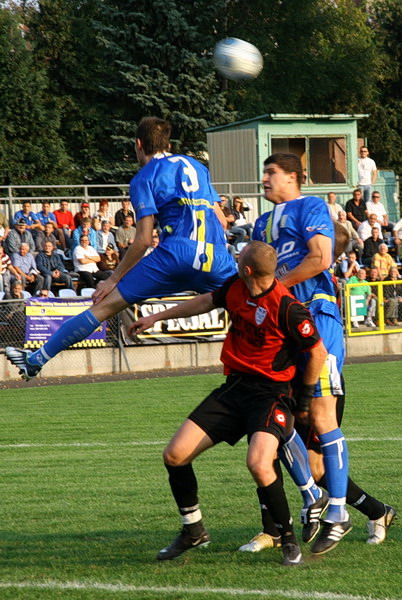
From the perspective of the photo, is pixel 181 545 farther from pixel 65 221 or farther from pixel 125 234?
pixel 65 221

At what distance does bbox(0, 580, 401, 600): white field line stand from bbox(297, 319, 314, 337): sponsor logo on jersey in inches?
52.7

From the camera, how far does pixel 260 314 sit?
5.80 metres

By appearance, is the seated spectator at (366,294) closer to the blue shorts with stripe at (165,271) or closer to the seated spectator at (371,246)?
the seated spectator at (371,246)

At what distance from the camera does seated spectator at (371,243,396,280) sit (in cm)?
2358

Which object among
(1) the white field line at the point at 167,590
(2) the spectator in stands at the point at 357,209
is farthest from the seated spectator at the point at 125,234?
(1) the white field line at the point at 167,590

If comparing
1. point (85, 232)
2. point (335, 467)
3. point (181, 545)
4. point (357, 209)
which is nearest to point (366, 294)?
point (357, 209)

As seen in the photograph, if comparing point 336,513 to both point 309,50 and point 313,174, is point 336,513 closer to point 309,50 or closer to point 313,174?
Result: point 313,174

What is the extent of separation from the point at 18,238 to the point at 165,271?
1413 centimetres

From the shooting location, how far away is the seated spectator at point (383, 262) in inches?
928

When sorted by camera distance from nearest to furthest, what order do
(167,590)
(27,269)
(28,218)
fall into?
(167,590)
(27,269)
(28,218)

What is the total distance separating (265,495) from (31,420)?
8703 millimetres

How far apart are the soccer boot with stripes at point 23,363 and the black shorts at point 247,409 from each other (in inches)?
54.1

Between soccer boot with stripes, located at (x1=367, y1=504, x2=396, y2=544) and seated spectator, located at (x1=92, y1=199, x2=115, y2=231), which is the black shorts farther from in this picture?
seated spectator, located at (x1=92, y1=199, x2=115, y2=231)

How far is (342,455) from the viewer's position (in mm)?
6211
